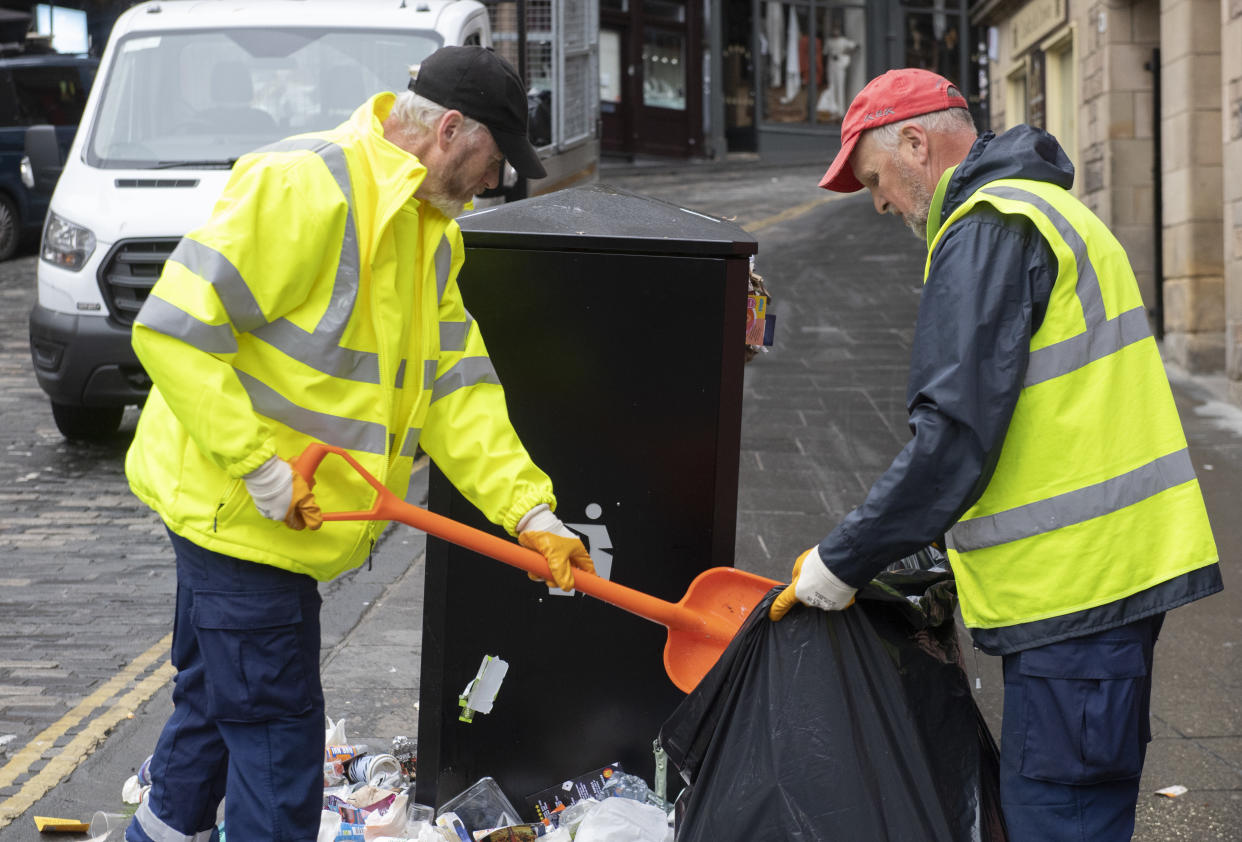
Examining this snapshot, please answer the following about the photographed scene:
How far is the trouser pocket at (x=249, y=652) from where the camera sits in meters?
2.45

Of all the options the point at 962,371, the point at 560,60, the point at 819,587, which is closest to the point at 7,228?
the point at 560,60

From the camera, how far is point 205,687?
2.61 metres

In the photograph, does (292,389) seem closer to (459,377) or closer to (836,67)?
(459,377)

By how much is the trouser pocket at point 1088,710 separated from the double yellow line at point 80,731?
239cm

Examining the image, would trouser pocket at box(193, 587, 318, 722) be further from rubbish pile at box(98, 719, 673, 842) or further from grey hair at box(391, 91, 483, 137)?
grey hair at box(391, 91, 483, 137)

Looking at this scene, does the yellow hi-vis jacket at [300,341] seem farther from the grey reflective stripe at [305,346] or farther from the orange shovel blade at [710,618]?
the orange shovel blade at [710,618]

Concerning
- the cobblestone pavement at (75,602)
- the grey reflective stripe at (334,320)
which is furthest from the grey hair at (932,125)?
the cobblestone pavement at (75,602)

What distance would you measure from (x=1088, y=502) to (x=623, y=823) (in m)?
1.30

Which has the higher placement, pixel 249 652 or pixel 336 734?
pixel 249 652

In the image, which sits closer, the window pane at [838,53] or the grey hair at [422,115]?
the grey hair at [422,115]

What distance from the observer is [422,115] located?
254 cm

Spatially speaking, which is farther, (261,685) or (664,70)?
(664,70)

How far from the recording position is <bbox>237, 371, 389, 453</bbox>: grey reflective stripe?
2.41 m

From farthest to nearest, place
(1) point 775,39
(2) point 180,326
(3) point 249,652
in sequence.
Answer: (1) point 775,39, (3) point 249,652, (2) point 180,326
